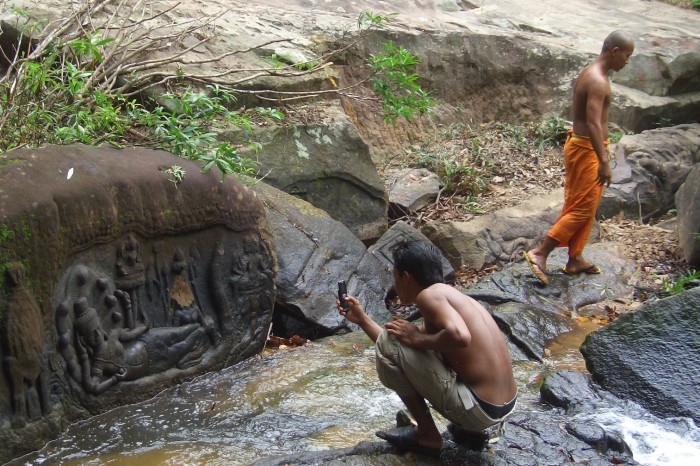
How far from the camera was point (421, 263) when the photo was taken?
3420mm

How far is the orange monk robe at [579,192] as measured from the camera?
6.60m

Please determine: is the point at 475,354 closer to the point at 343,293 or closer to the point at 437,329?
the point at 437,329

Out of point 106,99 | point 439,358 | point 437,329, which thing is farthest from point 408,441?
point 106,99

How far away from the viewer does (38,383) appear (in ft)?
12.7

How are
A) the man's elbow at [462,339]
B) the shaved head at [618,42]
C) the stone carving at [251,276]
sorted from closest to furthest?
the man's elbow at [462,339]
the stone carving at [251,276]
the shaved head at [618,42]

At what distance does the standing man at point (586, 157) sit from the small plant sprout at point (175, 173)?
11.0ft

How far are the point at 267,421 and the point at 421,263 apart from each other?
1445mm

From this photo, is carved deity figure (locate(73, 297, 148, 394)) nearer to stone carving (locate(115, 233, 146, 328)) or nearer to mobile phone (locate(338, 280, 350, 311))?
stone carving (locate(115, 233, 146, 328))

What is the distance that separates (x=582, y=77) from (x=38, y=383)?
15.6ft

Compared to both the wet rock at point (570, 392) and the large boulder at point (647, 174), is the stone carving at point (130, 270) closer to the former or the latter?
the wet rock at point (570, 392)

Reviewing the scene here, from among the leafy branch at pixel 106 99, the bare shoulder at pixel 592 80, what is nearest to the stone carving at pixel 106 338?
the leafy branch at pixel 106 99

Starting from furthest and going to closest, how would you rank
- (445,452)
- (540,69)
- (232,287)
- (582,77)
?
(540,69) → (582,77) → (232,287) → (445,452)

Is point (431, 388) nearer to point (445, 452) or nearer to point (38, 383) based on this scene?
point (445, 452)

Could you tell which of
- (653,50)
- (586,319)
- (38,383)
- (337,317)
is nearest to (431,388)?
(38,383)
